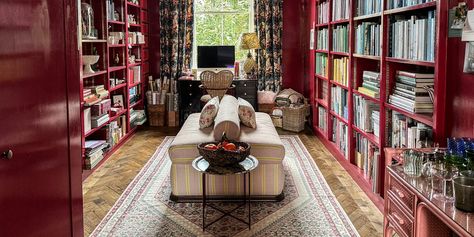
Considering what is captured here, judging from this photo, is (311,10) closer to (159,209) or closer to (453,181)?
(159,209)

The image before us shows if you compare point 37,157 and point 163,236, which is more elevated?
point 37,157

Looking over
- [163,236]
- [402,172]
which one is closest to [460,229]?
[402,172]

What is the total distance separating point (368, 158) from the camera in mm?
4168

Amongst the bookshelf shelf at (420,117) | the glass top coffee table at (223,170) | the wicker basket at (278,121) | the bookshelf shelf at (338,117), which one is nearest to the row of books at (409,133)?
the bookshelf shelf at (420,117)

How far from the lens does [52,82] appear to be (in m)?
2.15

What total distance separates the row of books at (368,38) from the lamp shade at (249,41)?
2.64 metres

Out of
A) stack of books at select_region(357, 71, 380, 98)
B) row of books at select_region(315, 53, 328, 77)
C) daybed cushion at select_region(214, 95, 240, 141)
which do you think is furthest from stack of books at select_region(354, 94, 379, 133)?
row of books at select_region(315, 53, 328, 77)

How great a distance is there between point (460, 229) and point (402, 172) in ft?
2.27

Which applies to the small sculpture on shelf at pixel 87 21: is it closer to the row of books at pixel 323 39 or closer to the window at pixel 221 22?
the row of books at pixel 323 39

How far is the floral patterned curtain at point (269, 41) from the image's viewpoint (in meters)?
7.45

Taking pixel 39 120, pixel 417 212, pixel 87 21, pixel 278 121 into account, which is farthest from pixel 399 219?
pixel 278 121

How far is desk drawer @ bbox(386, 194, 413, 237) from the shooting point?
2274 millimetres

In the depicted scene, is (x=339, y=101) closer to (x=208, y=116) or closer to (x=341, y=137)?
(x=341, y=137)

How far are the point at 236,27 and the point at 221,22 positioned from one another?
0.26m
